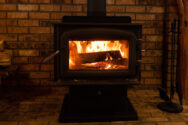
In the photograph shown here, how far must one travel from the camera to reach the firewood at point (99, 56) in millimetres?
1572

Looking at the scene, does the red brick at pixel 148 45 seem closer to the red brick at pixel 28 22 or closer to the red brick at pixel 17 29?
the red brick at pixel 28 22

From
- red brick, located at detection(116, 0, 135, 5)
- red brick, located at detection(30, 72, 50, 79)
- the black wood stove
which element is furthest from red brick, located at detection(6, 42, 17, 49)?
red brick, located at detection(116, 0, 135, 5)

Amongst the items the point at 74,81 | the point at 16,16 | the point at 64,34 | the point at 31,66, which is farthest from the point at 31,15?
the point at 74,81

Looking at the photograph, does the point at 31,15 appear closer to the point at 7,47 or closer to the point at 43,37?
the point at 43,37

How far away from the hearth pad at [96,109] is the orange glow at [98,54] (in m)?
0.26

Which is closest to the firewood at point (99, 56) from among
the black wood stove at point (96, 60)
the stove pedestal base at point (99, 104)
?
the black wood stove at point (96, 60)

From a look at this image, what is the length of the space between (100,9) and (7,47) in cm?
115

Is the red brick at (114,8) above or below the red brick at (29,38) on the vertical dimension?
above

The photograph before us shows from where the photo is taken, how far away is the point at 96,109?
1.65 meters

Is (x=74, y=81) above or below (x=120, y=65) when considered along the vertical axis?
below

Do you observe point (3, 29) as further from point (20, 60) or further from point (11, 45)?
point (20, 60)

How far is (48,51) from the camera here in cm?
223

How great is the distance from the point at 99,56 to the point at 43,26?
93 centimetres

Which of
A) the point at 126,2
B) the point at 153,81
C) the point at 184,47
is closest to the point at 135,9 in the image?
the point at 126,2
